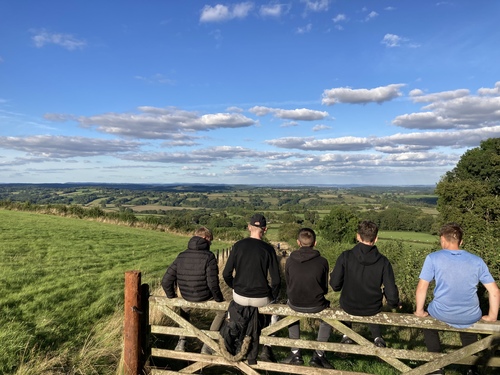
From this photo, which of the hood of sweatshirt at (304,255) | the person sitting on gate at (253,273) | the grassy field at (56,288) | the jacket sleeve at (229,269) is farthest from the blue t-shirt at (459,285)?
the grassy field at (56,288)

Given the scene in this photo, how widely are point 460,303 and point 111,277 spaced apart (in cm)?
1018

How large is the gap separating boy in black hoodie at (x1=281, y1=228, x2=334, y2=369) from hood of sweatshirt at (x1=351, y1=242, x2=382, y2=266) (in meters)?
0.48

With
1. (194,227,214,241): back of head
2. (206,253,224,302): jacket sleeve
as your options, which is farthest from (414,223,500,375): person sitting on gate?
(194,227,214,241): back of head

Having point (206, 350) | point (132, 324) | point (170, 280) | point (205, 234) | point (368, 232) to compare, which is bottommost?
point (206, 350)

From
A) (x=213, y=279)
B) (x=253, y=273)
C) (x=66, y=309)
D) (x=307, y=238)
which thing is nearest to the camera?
(x=253, y=273)

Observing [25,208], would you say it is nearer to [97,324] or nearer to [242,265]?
[97,324]

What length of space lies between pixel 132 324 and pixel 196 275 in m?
1.19

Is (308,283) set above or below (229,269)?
below

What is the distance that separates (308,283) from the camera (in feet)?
15.0

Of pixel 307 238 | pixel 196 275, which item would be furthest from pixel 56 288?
pixel 307 238

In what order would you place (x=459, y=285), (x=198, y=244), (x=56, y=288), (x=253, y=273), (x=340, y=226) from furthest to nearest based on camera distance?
(x=340, y=226)
(x=56, y=288)
(x=198, y=244)
(x=253, y=273)
(x=459, y=285)

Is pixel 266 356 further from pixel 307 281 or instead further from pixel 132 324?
pixel 132 324

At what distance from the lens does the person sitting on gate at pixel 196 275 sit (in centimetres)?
498

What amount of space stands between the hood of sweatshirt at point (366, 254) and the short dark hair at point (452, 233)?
896 millimetres
